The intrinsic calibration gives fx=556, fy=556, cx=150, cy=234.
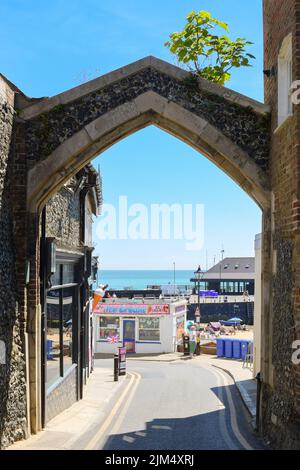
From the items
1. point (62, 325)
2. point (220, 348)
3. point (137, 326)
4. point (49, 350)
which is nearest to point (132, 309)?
point (137, 326)

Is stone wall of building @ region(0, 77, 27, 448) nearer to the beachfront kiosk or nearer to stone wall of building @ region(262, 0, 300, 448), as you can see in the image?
stone wall of building @ region(262, 0, 300, 448)

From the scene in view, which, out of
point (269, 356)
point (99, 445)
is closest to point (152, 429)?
point (99, 445)

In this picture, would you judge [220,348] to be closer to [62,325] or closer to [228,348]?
[228,348]

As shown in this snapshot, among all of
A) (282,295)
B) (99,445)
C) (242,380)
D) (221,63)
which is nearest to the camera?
(282,295)

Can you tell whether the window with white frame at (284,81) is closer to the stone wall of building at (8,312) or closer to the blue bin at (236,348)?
the stone wall of building at (8,312)

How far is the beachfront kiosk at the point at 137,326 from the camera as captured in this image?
32.8 metres

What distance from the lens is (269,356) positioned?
1101 centimetres

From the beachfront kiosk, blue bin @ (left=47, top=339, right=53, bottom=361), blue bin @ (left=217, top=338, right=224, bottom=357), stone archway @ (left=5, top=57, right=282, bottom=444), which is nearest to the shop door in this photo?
the beachfront kiosk

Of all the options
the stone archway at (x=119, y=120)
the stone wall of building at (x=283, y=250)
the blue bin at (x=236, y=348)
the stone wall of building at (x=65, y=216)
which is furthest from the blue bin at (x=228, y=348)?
the stone archway at (x=119, y=120)

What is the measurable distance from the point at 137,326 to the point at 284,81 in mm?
24420

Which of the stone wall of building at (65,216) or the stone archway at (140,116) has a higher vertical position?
the stone archway at (140,116)

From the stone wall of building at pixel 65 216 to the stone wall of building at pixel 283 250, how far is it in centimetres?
555
